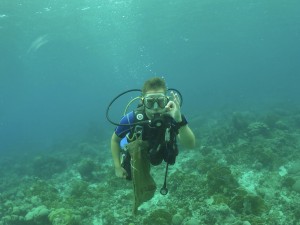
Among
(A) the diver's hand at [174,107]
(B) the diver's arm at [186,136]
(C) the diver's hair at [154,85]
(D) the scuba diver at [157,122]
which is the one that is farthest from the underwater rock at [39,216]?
(A) the diver's hand at [174,107]

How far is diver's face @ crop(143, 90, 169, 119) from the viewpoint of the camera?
204 inches

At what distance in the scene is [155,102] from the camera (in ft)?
17.0

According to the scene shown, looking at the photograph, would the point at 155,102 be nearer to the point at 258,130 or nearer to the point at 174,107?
the point at 174,107

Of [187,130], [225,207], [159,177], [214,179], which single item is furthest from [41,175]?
[187,130]

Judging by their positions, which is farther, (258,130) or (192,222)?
(258,130)

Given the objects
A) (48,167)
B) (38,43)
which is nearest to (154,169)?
(48,167)

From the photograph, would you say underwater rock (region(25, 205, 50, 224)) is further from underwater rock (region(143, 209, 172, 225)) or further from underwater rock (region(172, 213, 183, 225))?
underwater rock (region(172, 213, 183, 225))

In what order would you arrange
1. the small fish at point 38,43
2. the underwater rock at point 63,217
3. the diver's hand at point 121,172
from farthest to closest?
1. the small fish at point 38,43
2. the underwater rock at point 63,217
3. the diver's hand at point 121,172

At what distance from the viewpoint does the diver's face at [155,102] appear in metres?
5.17

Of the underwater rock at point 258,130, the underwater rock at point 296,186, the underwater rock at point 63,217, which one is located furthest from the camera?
the underwater rock at point 258,130

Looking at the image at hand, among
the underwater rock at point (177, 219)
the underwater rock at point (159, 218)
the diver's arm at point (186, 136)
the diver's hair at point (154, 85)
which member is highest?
the diver's hair at point (154, 85)

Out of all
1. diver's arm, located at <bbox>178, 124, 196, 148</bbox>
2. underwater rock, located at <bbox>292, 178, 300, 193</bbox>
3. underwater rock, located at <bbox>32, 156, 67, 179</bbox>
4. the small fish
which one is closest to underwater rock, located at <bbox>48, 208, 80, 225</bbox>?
diver's arm, located at <bbox>178, 124, 196, 148</bbox>

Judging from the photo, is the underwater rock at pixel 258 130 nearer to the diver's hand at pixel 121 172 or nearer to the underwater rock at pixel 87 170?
the underwater rock at pixel 87 170

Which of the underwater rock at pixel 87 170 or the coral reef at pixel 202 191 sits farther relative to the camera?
the underwater rock at pixel 87 170
